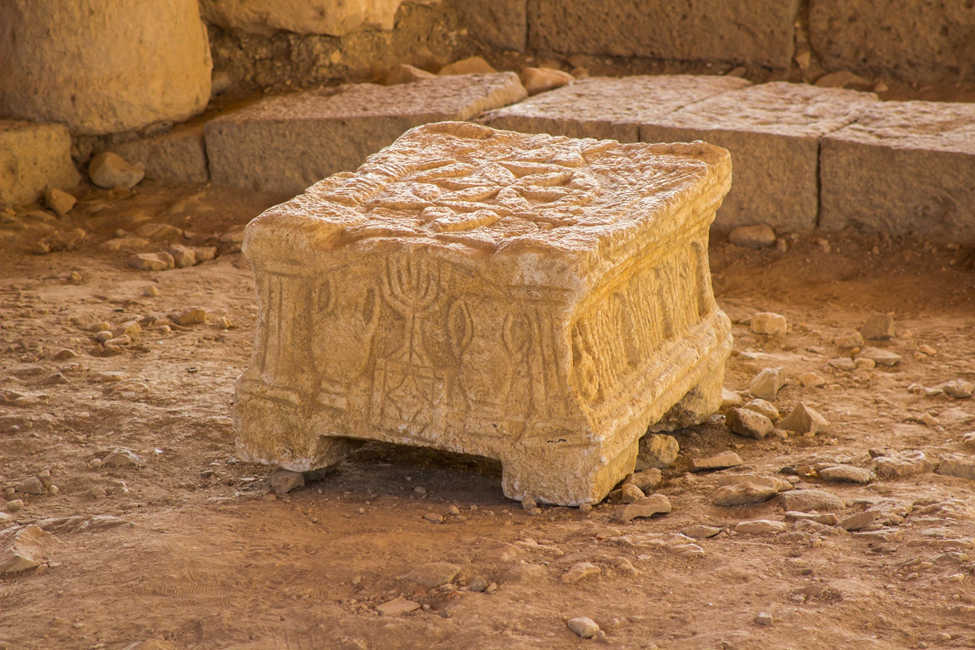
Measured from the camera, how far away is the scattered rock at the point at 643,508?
2.60 meters

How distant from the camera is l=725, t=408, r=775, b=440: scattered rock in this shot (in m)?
3.22

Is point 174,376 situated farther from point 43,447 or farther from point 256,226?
point 256,226

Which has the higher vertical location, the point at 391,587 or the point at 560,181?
the point at 560,181

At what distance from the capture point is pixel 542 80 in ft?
19.5

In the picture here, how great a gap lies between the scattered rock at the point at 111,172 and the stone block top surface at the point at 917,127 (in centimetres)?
366

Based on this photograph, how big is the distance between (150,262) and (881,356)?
3.13 metres

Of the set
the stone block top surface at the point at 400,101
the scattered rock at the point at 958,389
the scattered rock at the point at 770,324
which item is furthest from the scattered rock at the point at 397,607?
the stone block top surface at the point at 400,101

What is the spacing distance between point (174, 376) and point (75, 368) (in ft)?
1.13

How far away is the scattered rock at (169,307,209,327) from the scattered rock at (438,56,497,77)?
2.87 meters

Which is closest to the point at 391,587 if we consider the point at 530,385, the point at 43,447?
the point at 530,385

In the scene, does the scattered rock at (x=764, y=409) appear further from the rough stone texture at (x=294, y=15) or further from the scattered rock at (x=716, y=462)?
the rough stone texture at (x=294, y=15)

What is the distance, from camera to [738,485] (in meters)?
2.73

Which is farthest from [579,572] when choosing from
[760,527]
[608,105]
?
[608,105]

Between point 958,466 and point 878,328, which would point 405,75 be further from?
point 958,466
